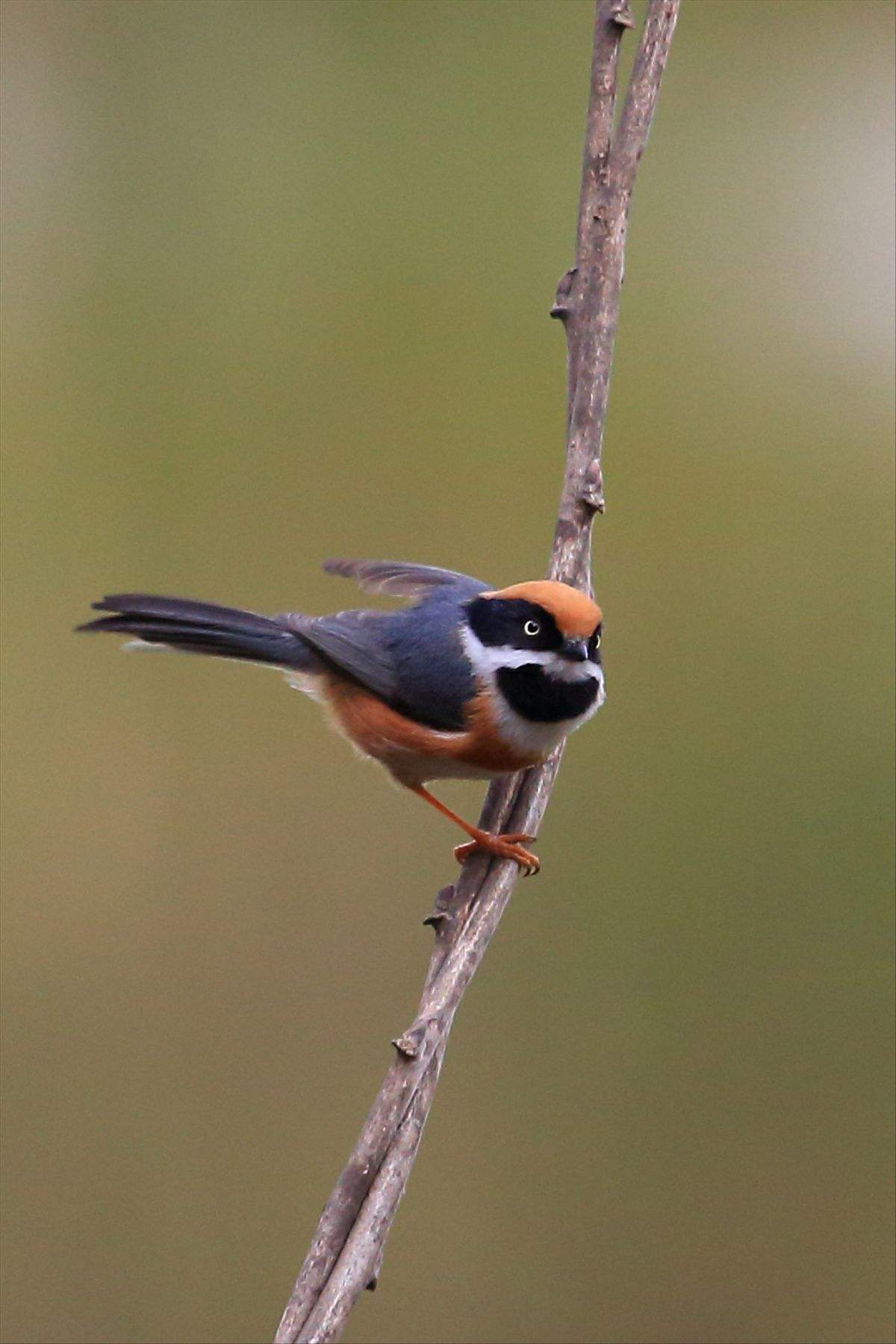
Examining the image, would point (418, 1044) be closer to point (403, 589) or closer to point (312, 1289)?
point (312, 1289)

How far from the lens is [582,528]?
166 cm

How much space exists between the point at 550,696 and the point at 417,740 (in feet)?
0.69

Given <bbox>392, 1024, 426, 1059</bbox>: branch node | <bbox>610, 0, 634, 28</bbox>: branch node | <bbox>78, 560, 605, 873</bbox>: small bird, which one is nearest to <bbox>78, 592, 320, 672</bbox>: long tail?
<bbox>78, 560, 605, 873</bbox>: small bird

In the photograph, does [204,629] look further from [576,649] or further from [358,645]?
[576,649]

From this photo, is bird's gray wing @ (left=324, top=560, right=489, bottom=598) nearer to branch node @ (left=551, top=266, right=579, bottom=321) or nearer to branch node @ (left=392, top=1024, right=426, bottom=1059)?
branch node @ (left=551, top=266, right=579, bottom=321)

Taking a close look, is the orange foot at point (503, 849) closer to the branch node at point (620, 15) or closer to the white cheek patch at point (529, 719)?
the white cheek patch at point (529, 719)

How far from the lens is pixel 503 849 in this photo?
1541 mm

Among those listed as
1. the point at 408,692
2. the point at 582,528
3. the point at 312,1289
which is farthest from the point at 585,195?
the point at 312,1289

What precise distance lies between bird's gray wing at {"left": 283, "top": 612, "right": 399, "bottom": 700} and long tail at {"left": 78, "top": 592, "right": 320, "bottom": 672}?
30mm

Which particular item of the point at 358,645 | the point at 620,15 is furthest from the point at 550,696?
the point at 620,15

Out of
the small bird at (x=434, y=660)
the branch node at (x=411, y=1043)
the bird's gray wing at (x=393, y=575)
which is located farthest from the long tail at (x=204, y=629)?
the branch node at (x=411, y=1043)

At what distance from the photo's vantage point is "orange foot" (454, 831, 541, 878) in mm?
1540

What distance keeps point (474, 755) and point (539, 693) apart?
110 mm

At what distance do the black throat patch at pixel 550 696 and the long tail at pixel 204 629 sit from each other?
0.34 m
